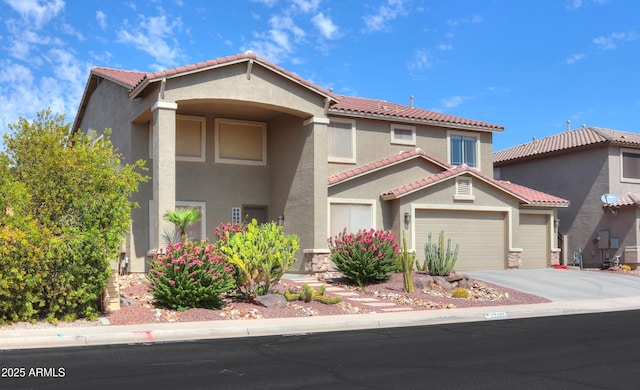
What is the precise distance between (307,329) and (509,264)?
47.8ft

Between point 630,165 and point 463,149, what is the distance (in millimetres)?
9022

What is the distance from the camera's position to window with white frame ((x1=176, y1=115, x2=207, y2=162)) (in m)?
22.9

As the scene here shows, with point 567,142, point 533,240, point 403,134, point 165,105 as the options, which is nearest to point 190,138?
point 165,105

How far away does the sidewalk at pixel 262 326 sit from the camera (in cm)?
1145

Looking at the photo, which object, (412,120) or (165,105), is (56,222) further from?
(412,120)

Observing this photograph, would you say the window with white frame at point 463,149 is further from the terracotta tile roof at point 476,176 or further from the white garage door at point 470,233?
the white garage door at point 470,233

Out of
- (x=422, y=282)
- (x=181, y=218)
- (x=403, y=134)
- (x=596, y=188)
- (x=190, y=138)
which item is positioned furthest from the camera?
(x=596, y=188)

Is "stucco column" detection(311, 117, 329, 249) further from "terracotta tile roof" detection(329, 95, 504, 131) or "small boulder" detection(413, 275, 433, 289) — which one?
"small boulder" detection(413, 275, 433, 289)

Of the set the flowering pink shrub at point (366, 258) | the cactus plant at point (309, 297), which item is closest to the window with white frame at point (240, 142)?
the flowering pink shrub at point (366, 258)

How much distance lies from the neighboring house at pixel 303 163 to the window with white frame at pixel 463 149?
46 mm

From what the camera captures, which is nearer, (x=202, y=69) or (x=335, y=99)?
(x=202, y=69)

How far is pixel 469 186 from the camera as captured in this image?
25.2 m

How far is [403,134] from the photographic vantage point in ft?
86.7

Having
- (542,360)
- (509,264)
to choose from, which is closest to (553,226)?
(509,264)
